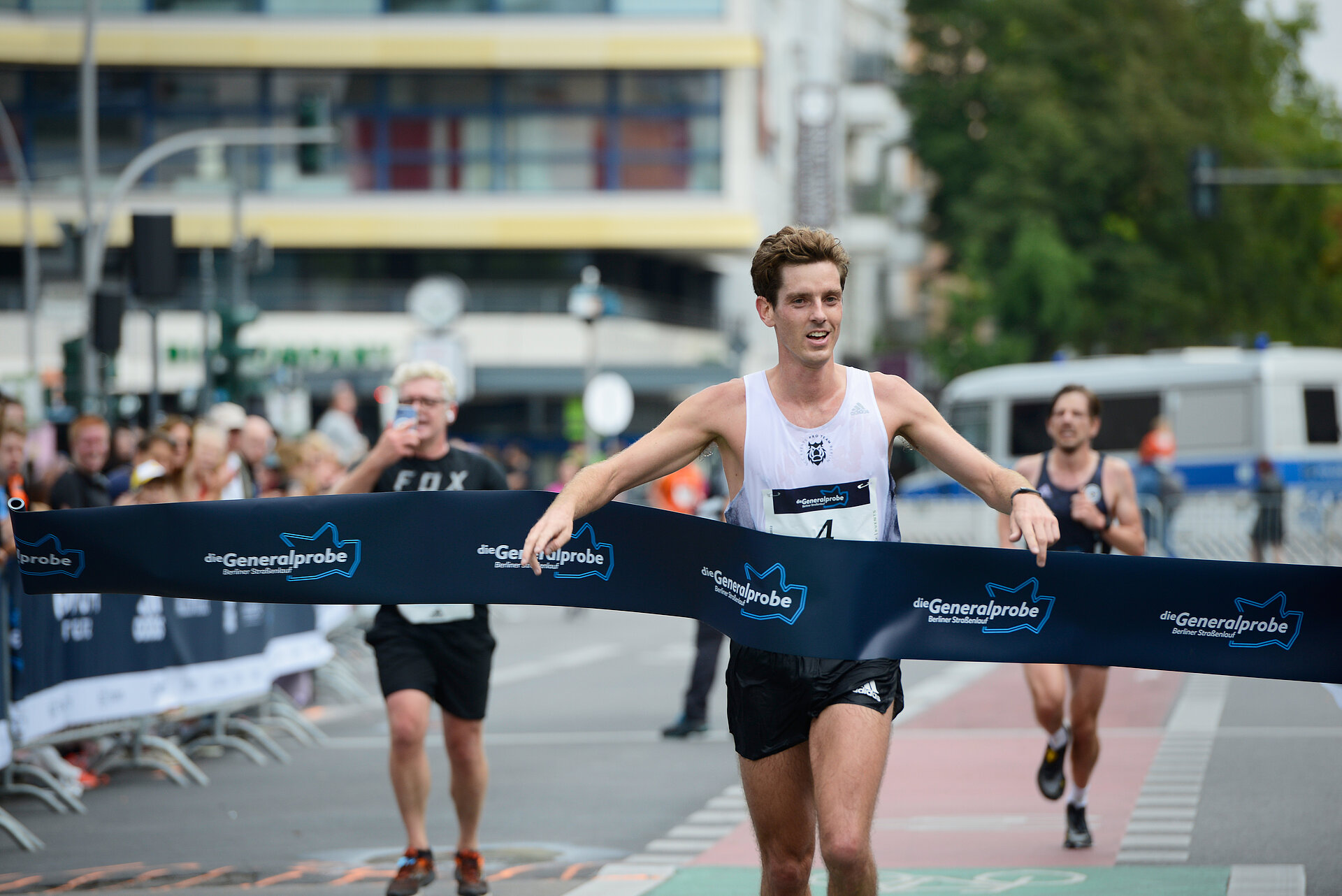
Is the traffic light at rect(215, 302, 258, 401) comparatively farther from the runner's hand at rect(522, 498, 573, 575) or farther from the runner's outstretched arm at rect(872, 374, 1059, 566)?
the runner's hand at rect(522, 498, 573, 575)

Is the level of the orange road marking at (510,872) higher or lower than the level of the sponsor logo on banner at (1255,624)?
lower

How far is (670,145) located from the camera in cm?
4875

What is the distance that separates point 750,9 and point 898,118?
1383cm

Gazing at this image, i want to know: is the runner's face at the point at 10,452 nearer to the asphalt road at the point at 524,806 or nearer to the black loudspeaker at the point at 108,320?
the asphalt road at the point at 524,806

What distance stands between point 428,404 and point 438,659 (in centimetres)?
104

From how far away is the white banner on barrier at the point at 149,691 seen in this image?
32.4 feet

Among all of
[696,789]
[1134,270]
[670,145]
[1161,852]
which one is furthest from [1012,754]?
[1134,270]

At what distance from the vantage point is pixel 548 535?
16.4 feet

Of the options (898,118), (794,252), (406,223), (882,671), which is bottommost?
(882,671)

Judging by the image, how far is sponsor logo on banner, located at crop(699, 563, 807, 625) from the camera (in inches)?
214

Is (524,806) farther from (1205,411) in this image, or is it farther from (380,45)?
(380,45)

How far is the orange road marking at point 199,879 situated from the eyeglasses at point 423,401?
7.37ft

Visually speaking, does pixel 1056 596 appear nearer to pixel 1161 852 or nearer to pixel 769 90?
pixel 1161 852

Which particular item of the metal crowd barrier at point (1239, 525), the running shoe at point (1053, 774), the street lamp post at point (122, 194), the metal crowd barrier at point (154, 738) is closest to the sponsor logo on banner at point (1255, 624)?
the running shoe at point (1053, 774)
